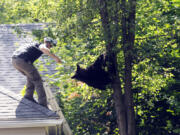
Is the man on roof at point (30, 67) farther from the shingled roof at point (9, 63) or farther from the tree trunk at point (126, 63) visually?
the tree trunk at point (126, 63)

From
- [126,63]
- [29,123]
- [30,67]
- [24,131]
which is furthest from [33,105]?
[126,63]

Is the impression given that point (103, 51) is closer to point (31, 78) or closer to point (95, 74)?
point (95, 74)

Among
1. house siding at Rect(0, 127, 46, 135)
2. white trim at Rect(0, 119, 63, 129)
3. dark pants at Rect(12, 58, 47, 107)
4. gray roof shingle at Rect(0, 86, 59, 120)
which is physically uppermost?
dark pants at Rect(12, 58, 47, 107)

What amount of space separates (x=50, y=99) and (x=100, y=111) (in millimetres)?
1371

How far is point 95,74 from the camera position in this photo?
20.3 ft

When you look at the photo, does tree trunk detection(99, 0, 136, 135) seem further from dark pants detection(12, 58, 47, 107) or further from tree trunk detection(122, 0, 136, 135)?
dark pants detection(12, 58, 47, 107)

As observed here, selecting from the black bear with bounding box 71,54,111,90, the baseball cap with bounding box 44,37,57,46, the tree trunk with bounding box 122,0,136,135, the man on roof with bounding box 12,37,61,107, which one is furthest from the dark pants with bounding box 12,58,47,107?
the tree trunk with bounding box 122,0,136,135

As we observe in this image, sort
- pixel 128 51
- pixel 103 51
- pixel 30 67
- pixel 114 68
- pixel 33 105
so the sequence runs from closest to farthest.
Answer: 1. pixel 128 51
2. pixel 114 68
3. pixel 103 51
4. pixel 33 105
5. pixel 30 67

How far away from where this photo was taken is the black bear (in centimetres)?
613

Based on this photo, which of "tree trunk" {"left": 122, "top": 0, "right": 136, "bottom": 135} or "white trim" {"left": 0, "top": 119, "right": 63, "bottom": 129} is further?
"white trim" {"left": 0, "top": 119, "right": 63, "bottom": 129}

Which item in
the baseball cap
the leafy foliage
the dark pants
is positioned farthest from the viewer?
the dark pants

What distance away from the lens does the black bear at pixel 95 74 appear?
6.13 meters

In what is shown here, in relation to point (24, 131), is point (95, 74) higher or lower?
higher

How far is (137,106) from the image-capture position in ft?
25.0
